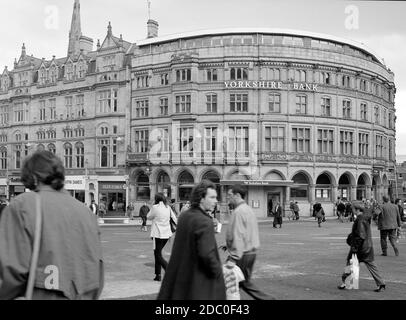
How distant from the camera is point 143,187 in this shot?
1895 inches

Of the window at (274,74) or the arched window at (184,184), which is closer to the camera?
the window at (274,74)

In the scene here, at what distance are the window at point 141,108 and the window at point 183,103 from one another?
3.70 meters

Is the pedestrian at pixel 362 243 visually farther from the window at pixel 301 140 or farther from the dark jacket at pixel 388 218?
the window at pixel 301 140

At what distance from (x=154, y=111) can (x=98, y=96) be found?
7.14m

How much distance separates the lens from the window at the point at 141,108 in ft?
159

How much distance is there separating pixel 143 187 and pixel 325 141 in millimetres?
18148

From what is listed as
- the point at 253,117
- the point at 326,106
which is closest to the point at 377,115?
the point at 326,106

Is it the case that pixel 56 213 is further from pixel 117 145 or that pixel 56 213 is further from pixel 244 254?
pixel 117 145

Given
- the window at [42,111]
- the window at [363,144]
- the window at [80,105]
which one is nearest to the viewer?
the window at [363,144]

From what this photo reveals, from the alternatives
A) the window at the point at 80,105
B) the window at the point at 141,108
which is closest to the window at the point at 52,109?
the window at the point at 80,105

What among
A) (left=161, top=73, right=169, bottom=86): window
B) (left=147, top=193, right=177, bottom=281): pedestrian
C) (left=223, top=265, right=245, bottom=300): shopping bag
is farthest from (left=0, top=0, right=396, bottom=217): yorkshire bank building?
(left=223, top=265, right=245, bottom=300): shopping bag

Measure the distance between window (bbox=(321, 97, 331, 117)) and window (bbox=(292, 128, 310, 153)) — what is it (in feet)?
8.02

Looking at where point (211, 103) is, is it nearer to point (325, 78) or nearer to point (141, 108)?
point (141, 108)
